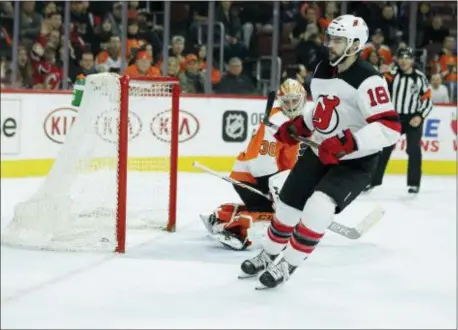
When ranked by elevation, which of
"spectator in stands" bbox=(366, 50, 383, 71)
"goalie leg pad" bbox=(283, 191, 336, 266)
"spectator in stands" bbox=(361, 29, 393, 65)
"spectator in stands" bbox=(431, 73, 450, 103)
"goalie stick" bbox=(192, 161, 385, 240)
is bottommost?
"goalie stick" bbox=(192, 161, 385, 240)

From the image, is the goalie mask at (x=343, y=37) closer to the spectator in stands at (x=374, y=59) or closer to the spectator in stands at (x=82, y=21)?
the spectator in stands at (x=374, y=59)

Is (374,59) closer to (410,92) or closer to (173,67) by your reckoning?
(173,67)

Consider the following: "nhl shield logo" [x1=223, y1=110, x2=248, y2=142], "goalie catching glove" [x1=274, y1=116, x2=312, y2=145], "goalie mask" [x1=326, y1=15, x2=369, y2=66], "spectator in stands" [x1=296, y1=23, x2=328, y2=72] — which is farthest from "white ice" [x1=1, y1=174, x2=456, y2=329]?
"spectator in stands" [x1=296, y1=23, x2=328, y2=72]

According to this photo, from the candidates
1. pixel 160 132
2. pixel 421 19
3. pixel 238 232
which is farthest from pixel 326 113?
pixel 421 19

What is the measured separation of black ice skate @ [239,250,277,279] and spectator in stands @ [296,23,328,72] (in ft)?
17.9

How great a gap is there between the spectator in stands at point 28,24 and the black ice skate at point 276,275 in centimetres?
531

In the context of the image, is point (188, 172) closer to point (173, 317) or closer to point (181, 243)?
point (181, 243)

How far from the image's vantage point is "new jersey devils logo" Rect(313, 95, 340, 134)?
3502 mm

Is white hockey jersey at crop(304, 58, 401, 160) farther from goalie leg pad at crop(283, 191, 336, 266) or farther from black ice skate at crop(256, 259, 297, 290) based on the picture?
black ice skate at crop(256, 259, 297, 290)

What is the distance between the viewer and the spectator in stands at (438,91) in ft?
28.3

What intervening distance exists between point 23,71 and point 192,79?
1.52 m

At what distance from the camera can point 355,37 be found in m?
3.50

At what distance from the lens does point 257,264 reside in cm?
373

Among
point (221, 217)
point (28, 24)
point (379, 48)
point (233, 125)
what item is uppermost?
point (28, 24)
